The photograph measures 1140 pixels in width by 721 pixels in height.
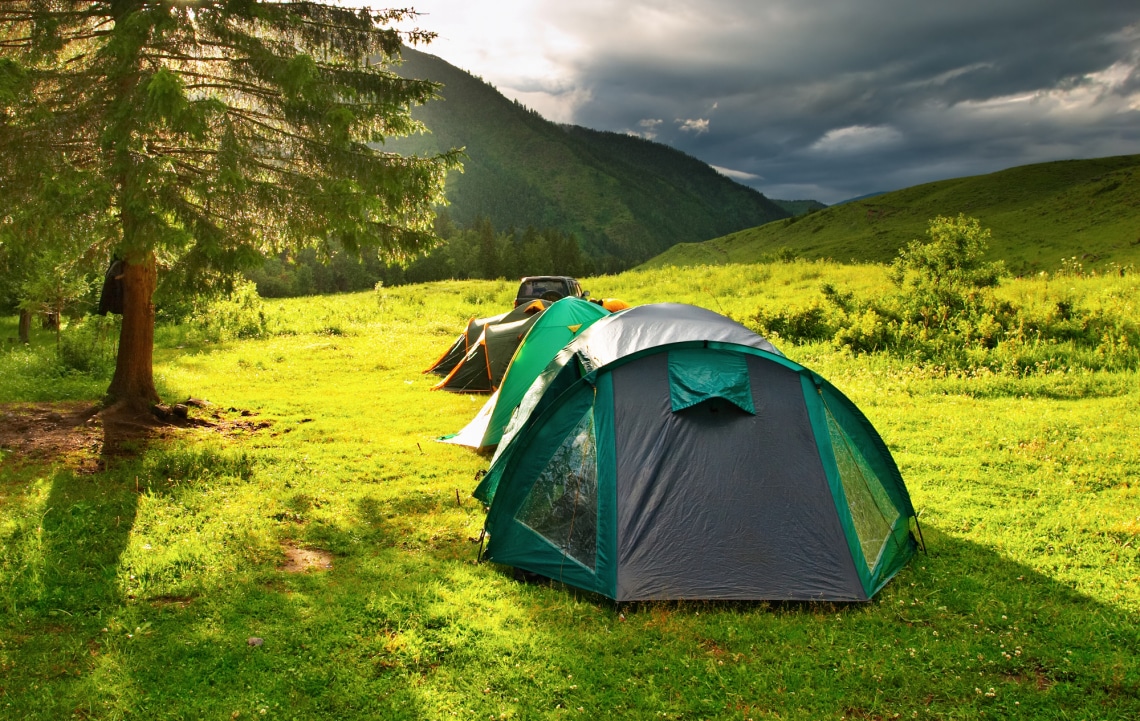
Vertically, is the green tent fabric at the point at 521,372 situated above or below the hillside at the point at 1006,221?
below

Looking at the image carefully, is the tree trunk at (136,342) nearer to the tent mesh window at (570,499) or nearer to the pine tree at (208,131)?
the pine tree at (208,131)

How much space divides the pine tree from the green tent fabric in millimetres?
2180

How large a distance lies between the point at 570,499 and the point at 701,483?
1.15m

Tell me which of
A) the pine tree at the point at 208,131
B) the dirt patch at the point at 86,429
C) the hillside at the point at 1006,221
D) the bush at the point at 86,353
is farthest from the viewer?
the hillside at the point at 1006,221

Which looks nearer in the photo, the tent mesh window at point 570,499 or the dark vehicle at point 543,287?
the tent mesh window at point 570,499

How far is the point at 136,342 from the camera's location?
31.3ft

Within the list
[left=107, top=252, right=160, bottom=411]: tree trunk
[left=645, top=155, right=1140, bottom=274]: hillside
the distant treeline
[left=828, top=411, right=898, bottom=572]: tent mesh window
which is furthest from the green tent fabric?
the distant treeline

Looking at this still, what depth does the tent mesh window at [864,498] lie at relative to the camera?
552 centimetres

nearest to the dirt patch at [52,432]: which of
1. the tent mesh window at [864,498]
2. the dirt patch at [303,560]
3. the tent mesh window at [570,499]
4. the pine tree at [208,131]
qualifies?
the pine tree at [208,131]

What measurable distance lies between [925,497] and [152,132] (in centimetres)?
1020

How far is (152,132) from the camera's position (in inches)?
301

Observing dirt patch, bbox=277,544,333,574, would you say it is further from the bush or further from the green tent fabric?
the bush

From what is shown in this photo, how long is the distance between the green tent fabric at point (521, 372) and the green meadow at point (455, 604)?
37 cm

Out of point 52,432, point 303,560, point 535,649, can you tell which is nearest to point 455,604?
point 535,649
